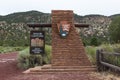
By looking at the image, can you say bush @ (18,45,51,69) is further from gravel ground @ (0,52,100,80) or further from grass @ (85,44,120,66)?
grass @ (85,44,120,66)

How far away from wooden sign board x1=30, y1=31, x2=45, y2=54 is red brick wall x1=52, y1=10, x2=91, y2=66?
1.54m

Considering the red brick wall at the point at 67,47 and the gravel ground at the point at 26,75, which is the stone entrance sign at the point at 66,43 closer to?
the red brick wall at the point at 67,47

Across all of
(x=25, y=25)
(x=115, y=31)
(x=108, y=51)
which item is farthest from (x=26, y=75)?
(x=25, y=25)

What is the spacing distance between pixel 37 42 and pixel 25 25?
46596 mm

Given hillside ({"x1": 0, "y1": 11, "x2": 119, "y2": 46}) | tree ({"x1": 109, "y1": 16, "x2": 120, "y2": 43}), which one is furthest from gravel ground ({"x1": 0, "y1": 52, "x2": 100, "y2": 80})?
tree ({"x1": 109, "y1": 16, "x2": 120, "y2": 43})

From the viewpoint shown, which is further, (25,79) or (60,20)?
(60,20)

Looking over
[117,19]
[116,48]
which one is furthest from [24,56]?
[117,19]

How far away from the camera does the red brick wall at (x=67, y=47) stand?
2142 centimetres

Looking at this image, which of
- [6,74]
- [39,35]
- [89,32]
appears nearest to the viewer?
[6,74]

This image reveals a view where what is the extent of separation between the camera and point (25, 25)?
229 feet

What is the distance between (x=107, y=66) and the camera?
19312 millimetres

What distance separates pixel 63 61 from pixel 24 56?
9.69 feet

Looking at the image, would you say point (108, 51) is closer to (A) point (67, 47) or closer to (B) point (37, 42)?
(A) point (67, 47)

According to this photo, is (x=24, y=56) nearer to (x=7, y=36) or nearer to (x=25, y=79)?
(x=25, y=79)
